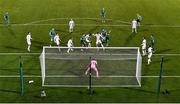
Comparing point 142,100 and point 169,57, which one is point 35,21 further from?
point 142,100

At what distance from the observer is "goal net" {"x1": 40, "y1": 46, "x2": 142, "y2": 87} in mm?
30359

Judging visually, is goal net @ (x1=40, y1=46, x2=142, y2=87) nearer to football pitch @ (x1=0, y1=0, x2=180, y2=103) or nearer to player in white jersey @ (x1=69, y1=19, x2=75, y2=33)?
football pitch @ (x1=0, y1=0, x2=180, y2=103)

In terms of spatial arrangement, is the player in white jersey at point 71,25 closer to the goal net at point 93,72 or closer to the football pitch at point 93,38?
the football pitch at point 93,38

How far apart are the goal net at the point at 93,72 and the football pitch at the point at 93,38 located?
0.44 metres

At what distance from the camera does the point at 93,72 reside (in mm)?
31422

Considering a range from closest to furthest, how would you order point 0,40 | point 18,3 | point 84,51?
point 84,51, point 0,40, point 18,3

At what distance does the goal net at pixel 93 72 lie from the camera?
30.4 meters

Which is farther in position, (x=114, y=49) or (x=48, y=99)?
(x=114, y=49)

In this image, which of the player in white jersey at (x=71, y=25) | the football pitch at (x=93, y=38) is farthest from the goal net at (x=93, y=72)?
the player in white jersey at (x=71, y=25)

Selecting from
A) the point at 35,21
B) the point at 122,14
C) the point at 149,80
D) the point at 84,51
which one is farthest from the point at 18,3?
the point at 149,80

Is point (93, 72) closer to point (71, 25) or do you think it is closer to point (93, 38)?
point (93, 38)

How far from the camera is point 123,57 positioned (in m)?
31.8

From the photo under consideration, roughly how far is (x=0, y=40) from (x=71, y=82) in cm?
1188

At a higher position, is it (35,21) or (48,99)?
(35,21)
